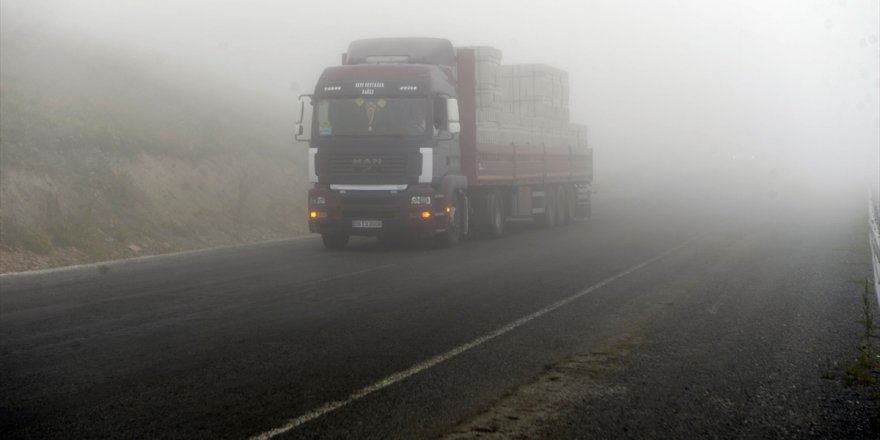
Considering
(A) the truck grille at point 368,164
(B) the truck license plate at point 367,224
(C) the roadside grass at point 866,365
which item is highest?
(A) the truck grille at point 368,164

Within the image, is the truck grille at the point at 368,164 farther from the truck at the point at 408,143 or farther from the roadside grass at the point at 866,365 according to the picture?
the roadside grass at the point at 866,365

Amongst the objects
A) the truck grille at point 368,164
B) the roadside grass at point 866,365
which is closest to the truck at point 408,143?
the truck grille at point 368,164

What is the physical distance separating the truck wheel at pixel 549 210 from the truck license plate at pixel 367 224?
25.1ft

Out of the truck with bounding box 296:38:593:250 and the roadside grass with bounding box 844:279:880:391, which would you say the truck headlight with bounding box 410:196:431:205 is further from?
the roadside grass with bounding box 844:279:880:391

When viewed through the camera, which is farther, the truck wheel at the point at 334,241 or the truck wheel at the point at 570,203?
the truck wheel at the point at 570,203

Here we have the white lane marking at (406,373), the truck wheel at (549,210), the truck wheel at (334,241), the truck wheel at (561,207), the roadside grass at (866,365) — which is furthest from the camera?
the truck wheel at (561,207)

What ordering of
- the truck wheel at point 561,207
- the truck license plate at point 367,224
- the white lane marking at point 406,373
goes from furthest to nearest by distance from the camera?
the truck wheel at point 561,207 < the truck license plate at point 367,224 < the white lane marking at point 406,373

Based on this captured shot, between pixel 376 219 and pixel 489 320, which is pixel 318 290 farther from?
pixel 376 219

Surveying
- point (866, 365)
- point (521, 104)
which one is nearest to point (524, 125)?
point (521, 104)

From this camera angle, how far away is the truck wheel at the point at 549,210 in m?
25.0

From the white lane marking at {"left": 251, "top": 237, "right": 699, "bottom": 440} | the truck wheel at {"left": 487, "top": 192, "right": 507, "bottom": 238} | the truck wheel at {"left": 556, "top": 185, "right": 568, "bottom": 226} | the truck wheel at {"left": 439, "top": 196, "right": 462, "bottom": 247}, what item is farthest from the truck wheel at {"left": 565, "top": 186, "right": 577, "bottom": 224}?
the white lane marking at {"left": 251, "top": 237, "right": 699, "bottom": 440}

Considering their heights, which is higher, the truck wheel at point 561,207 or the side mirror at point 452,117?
the side mirror at point 452,117

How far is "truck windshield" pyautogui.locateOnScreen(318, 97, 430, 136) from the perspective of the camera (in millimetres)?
18094

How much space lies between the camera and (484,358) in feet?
26.4
